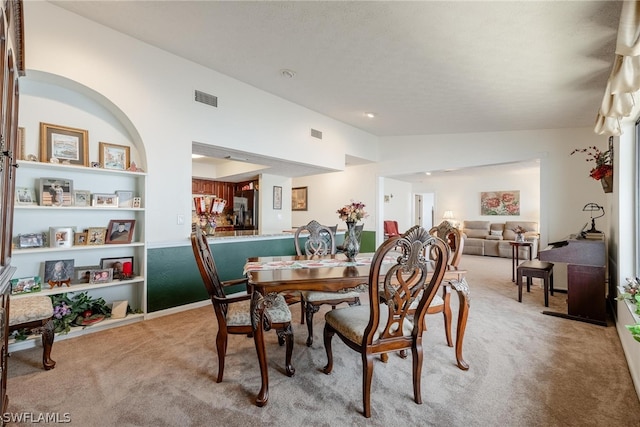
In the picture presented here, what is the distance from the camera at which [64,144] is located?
2.77m

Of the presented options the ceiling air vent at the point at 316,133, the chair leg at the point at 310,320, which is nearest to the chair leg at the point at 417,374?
the chair leg at the point at 310,320

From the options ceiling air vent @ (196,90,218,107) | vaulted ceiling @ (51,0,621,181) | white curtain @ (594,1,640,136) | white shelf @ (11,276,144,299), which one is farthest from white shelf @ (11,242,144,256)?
white curtain @ (594,1,640,136)

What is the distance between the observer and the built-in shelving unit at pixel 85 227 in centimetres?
259

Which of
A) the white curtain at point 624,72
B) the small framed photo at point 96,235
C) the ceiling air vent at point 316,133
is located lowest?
the small framed photo at point 96,235

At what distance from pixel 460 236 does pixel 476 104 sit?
2.35m

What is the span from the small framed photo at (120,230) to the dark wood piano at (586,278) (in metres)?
4.70

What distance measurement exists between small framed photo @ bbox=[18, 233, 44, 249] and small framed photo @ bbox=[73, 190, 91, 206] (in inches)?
15.5

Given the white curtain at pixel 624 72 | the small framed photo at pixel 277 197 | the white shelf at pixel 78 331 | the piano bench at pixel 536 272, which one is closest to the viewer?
the white curtain at pixel 624 72

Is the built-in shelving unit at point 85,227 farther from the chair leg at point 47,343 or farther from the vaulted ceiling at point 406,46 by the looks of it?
the vaulted ceiling at point 406,46

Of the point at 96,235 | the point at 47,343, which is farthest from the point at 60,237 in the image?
the point at 47,343

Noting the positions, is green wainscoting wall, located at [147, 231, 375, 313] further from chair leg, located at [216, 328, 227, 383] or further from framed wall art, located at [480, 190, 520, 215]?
framed wall art, located at [480, 190, 520, 215]

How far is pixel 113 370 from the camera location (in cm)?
214

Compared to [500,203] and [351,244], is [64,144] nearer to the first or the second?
[351,244]

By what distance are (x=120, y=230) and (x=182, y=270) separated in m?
0.78
